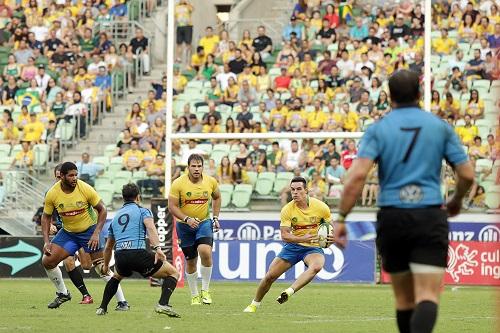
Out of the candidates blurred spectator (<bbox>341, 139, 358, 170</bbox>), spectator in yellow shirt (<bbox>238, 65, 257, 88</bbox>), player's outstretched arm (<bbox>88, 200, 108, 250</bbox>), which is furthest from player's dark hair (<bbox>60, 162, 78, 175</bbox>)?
spectator in yellow shirt (<bbox>238, 65, 257, 88</bbox>)

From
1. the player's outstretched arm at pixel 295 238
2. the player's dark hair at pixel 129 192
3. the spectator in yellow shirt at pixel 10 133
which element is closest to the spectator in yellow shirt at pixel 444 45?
the spectator in yellow shirt at pixel 10 133

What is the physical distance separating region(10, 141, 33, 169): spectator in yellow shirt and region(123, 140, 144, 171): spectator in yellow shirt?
2.43m

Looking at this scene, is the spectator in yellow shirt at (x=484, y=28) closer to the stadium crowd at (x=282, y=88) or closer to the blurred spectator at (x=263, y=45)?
the stadium crowd at (x=282, y=88)

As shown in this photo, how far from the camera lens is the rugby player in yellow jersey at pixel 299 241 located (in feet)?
55.3

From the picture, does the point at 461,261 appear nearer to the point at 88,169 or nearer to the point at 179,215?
the point at 179,215

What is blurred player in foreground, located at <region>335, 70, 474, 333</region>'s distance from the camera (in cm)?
884

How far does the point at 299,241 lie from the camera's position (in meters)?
17.0

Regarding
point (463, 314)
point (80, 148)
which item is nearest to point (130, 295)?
point (463, 314)

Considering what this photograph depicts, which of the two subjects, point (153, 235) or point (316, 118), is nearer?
point (153, 235)

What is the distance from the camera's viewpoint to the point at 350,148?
26.9 metres

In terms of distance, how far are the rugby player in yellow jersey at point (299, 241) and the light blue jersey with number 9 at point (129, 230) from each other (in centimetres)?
213

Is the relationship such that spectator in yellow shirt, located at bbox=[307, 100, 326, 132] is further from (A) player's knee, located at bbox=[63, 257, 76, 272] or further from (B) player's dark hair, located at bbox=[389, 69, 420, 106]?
(B) player's dark hair, located at bbox=[389, 69, 420, 106]

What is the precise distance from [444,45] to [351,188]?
68.9 feet

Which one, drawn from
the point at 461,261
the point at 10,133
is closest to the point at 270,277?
the point at 461,261
